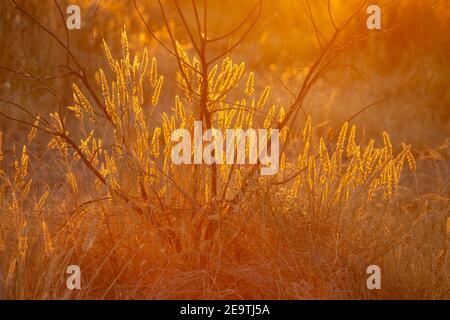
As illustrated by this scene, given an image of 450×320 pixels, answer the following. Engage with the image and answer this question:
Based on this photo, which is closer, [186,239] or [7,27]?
[186,239]

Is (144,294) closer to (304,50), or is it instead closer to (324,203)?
(324,203)

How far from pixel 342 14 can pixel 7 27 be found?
255 centimetres

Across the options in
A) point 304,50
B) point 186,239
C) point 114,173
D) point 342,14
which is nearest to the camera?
point 186,239

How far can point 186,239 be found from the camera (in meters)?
2.12

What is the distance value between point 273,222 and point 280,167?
306mm

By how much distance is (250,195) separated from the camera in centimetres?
219

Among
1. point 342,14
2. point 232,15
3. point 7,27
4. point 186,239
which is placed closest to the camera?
point 186,239

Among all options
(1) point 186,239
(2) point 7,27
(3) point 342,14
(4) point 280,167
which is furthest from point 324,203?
(3) point 342,14
